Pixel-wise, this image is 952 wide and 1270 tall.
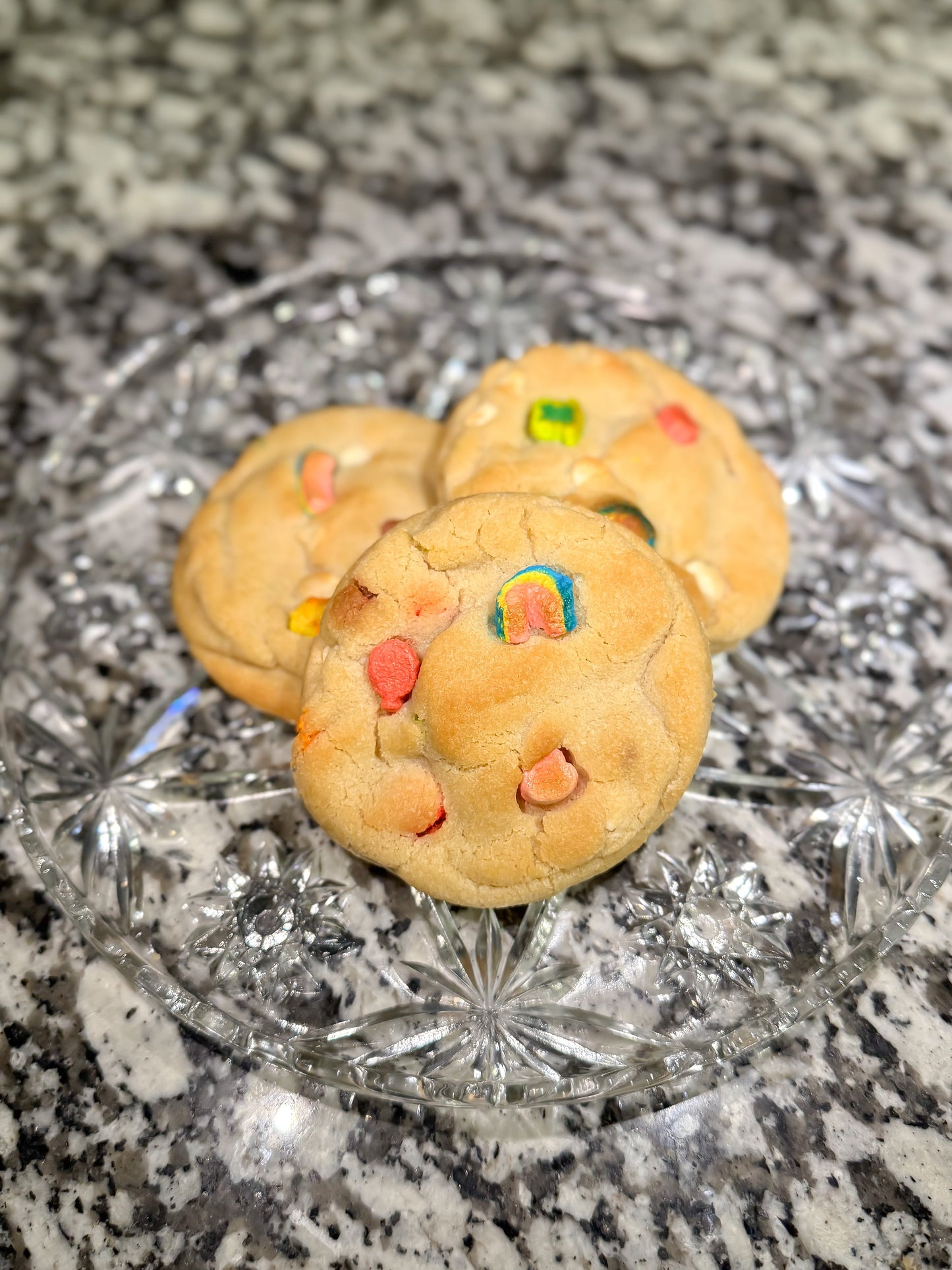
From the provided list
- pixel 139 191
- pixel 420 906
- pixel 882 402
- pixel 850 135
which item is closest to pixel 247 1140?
pixel 420 906

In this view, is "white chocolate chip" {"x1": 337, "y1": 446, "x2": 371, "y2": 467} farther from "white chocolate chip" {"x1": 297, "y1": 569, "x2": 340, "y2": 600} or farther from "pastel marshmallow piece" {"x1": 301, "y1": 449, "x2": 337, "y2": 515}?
"white chocolate chip" {"x1": 297, "y1": 569, "x2": 340, "y2": 600}

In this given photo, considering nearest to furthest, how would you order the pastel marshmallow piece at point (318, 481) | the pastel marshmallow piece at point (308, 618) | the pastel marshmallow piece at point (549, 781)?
the pastel marshmallow piece at point (549, 781), the pastel marshmallow piece at point (308, 618), the pastel marshmallow piece at point (318, 481)

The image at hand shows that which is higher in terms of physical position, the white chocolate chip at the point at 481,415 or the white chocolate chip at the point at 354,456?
the white chocolate chip at the point at 481,415

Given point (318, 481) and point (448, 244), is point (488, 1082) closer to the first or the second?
point (318, 481)

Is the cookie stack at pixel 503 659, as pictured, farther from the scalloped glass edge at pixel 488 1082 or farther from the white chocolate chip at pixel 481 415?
the scalloped glass edge at pixel 488 1082

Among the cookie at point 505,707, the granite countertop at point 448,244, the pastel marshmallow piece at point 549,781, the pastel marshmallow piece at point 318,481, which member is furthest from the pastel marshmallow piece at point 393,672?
the granite countertop at point 448,244

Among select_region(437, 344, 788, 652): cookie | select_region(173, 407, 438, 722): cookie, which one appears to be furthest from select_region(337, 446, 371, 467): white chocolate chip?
select_region(437, 344, 788, 652): cookie

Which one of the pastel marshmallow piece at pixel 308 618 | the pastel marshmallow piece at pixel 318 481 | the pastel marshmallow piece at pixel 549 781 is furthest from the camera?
the pastel marshmallow piece at pixel 318 481
